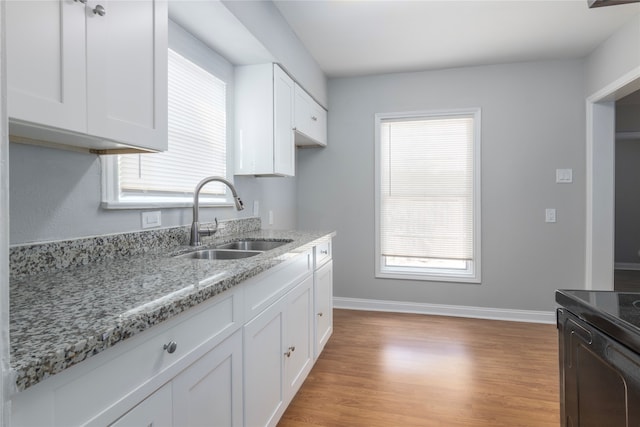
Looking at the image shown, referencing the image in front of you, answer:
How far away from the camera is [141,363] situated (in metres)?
0.77

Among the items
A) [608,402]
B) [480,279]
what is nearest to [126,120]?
[608,402]

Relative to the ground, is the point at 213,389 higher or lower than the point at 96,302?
lower

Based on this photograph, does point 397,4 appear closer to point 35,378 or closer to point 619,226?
point 35,378

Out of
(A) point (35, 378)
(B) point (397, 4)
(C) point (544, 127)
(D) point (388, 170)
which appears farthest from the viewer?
(D) point (388, 170)

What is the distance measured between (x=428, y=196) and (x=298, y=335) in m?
2.16

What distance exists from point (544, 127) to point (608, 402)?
3075mm

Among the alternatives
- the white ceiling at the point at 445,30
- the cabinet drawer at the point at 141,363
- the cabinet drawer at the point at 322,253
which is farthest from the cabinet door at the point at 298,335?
the white ceiling at the point at 445,30

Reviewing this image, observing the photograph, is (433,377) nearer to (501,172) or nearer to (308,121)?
(501,172)

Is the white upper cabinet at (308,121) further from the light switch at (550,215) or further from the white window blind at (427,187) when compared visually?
the light switch at (550,215)

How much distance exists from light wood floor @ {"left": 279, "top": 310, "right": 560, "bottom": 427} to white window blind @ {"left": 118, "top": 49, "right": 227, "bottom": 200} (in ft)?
4.51

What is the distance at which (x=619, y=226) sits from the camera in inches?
229

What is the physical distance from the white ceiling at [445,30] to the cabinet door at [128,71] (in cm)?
135

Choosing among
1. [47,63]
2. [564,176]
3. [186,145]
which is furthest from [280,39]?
[564,176]

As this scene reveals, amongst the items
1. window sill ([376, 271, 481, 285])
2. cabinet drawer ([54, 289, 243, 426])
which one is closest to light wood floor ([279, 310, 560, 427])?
window sill ([376, 271, 481, 285])
